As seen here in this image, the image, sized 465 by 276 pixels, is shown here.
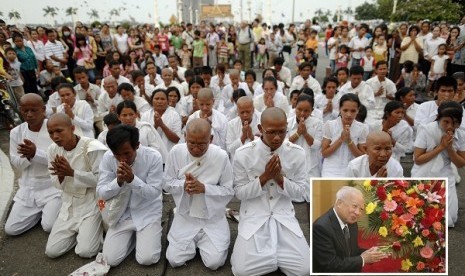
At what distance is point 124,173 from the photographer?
3.44m

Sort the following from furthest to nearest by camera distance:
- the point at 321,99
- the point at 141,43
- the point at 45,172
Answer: the point at 141,43, the point at 321,99, the point at 45,172

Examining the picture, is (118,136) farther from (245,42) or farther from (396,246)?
(245,42)

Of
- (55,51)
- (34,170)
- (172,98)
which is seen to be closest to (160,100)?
(172,98)

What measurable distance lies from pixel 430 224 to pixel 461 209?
3.20 m

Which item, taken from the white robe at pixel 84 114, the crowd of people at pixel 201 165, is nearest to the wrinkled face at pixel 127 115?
the crowd of people at pixel 201 165

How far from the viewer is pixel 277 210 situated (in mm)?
3775

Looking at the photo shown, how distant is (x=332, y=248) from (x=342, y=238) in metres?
0.09

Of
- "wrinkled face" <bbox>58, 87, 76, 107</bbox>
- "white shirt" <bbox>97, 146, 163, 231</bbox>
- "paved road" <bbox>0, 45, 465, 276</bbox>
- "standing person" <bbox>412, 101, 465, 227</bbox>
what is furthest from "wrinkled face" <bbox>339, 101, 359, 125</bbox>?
"wrinkled face" <bbox>58, 87, 76, 107</bbox>

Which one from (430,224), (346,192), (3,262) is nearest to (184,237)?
(3,262)

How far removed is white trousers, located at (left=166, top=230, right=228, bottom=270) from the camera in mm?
3635

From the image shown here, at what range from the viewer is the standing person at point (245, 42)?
14477 millimetres

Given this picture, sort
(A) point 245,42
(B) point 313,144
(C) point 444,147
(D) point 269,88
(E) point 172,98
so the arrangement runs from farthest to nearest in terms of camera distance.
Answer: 1. (A) point 245,42
2. (D) point 269,88
3. (E) point 172,98
4. (B) point 313,144
5. (C) point 444,147

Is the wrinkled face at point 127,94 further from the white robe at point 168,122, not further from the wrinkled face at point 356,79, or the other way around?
the wrinkled face at point 356,79

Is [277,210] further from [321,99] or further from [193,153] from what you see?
[321,99]
